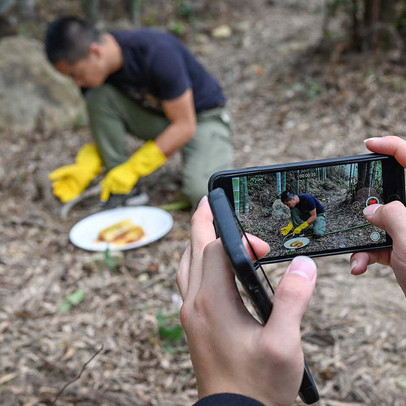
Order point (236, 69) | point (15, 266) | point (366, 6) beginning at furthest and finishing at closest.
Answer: point (236, 69), point (366, 6), point (15, 266)

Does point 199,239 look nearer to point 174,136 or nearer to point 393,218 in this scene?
point 393,218

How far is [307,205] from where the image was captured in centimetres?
97

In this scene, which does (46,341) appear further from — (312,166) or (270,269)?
(312,166)

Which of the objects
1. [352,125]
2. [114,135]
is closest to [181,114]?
[114,135]

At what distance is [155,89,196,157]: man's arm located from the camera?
97.2 inches

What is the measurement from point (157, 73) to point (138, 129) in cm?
45

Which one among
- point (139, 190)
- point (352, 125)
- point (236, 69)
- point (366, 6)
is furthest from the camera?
point (236, 69)

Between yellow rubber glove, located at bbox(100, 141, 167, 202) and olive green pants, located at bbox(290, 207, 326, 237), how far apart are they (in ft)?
5.29

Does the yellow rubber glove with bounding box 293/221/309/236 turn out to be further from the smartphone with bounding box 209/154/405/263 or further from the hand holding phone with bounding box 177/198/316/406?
the hand holding phone with bounding box 177/198/316/406

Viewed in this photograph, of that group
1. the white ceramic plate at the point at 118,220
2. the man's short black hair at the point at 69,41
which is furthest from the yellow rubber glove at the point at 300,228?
the man's short black hair at the point at 69,41

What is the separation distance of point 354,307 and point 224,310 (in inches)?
44.6

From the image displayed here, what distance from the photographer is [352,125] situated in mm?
3057

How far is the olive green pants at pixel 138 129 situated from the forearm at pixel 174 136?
168 mm

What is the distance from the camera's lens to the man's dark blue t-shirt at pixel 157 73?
244 cm
